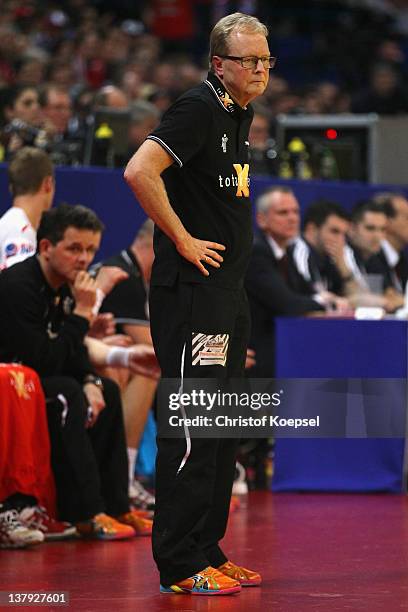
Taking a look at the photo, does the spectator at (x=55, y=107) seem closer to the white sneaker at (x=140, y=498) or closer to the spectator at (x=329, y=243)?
the spectator at (x=329, y=243)

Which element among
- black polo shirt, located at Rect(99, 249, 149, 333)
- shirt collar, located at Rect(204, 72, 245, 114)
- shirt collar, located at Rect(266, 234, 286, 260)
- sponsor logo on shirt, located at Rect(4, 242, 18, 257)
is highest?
shirt collar, located at Rect(204, 72, 245, 114)

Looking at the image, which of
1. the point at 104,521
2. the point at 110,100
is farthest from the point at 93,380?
the point at 110,100

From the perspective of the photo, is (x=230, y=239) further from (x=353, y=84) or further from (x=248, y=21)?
(x=353, y=84)

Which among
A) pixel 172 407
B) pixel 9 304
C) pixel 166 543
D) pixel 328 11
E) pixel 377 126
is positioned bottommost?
pixel 166 543

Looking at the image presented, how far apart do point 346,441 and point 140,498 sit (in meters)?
1.26

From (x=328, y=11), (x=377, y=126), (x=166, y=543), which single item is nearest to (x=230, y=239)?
(x=166, y=543)

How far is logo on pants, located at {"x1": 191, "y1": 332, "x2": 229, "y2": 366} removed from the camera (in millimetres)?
4086

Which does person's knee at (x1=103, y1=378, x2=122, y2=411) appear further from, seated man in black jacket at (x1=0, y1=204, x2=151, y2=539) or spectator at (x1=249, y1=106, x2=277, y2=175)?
spectator at (x1=249, y1=106, x2=277, y2=175)

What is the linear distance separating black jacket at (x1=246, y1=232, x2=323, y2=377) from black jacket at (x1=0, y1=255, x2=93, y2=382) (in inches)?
→ 74.8

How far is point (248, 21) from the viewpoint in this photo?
13.7 feet

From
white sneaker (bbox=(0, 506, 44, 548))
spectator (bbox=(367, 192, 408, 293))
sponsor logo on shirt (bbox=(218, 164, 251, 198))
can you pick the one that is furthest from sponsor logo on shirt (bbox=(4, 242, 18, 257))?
spectator (bbox=(367, 192, 408, 293))

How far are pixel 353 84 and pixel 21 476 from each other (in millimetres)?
11924

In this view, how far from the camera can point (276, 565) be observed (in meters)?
4.70

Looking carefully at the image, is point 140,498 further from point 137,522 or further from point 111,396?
point 111,396
